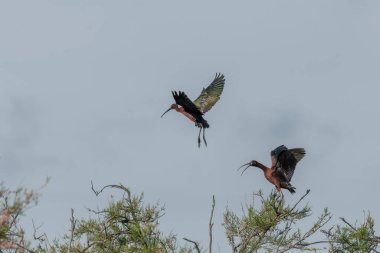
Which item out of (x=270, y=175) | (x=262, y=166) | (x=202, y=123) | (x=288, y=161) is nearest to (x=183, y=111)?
(x=202, y=123)

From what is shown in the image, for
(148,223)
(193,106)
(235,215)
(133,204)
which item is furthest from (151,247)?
(193,106)

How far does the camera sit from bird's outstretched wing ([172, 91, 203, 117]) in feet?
46.1

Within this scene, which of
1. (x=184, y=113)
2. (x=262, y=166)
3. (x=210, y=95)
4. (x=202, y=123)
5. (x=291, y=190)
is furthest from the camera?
(x=210, y=95)

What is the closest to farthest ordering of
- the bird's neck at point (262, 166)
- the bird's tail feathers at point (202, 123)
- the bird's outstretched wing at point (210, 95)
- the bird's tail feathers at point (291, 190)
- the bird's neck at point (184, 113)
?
the bird's tail feathers at point (291, 190) → the bird's neck at point (262, 166) → the bird's tail feathers at point (202, 123) → the bird's neck at point (184, 113) → the bird's outstretched wing at point (210, 95)

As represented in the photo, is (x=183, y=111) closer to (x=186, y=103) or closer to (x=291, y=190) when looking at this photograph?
(x=186, y=103)

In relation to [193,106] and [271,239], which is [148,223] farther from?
[193,106]

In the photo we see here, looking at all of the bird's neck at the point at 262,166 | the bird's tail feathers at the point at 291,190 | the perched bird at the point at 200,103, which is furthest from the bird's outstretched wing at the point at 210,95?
the bird's tail feathers at the point at 291,190

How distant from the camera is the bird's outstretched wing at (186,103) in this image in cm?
1406

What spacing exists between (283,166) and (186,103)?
7.55ft

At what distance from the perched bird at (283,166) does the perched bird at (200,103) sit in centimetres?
199

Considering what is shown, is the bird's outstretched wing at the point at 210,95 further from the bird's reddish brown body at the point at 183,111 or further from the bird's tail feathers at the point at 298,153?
the bird's tail feathers at the point at 298,153

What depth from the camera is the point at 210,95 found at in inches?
653

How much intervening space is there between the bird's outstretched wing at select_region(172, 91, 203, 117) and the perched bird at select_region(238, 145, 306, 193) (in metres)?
1.96

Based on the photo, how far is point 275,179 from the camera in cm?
1366
